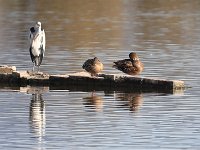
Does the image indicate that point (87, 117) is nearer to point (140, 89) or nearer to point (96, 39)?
point (140, 89)

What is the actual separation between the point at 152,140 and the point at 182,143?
54 cm

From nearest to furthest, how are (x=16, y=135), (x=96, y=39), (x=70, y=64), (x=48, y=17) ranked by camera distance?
(x=16, y=135)
(x=70, y=64)
(x=96, y=39)
(x=48, y=17)

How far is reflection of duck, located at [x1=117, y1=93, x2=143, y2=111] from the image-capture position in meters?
21.9

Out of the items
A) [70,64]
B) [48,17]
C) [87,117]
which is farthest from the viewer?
[48,17]

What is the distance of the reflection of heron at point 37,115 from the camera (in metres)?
19.0

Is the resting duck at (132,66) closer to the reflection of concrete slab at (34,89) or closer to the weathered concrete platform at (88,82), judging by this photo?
the weathered concrete platform at (88,82)

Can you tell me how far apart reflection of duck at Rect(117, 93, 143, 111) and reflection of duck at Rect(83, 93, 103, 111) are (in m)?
0.49

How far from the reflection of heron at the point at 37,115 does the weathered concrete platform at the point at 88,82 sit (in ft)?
4.39

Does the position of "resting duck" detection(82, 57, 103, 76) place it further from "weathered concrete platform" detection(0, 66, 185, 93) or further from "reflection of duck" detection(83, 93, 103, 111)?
"reflection of duck" detection(83, 93, 103, 111)

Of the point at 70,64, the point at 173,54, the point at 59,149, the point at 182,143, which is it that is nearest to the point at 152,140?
the point at 182,143

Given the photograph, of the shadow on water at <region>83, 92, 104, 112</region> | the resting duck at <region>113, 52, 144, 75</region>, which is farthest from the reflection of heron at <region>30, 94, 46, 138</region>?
the resting duck at <region>113, 52, 144, 75</region>

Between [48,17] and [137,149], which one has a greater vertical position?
[48,17]

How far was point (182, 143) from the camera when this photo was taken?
57.8 feet

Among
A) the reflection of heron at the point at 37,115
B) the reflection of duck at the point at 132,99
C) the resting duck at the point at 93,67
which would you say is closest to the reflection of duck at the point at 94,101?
the reflection of duck at the point at 132,99
